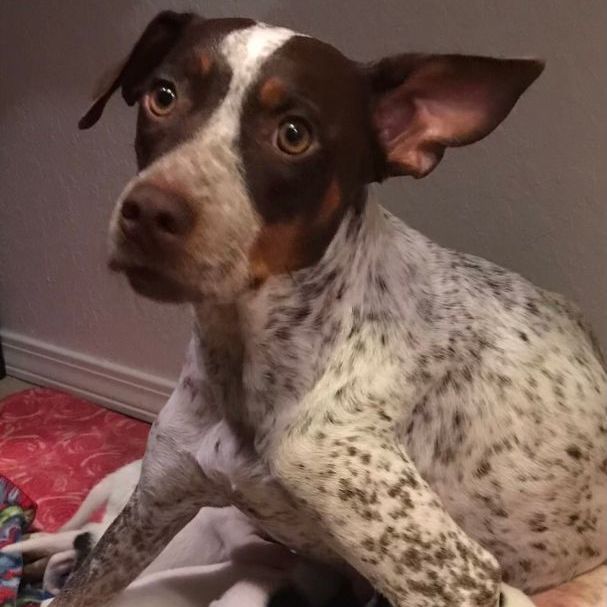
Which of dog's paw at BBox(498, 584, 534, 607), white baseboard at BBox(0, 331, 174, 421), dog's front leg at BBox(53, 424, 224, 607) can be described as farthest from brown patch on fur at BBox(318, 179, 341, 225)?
white baseboard at BBox(0, 331, 174, 421)

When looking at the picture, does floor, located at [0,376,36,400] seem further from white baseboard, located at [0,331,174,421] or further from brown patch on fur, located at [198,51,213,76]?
brown patch on fur, located at [198,51,213,76]

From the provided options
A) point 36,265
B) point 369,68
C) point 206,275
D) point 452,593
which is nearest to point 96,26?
point 36,265

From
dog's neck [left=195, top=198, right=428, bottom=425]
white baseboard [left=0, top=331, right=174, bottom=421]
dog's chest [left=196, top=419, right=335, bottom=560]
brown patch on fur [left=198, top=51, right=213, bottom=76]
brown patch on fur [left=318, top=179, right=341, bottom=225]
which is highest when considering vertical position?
brown patch on fur [left=198, top=51, right=213, bottom=76]

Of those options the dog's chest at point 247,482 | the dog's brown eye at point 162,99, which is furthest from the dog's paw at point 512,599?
the dog's brown eye at point 162,99

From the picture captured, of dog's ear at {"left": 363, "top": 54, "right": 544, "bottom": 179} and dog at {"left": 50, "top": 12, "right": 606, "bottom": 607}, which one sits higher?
dog's ear at {"left": 363, "top": 54, "right": 544, "bottom": 179}

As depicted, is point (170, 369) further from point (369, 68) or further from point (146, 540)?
point (369, 68)

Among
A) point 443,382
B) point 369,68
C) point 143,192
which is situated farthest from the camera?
point 443,382

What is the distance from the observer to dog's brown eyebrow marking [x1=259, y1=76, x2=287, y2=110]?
1.32 metres

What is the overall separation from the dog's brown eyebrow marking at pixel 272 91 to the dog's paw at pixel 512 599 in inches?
36.1

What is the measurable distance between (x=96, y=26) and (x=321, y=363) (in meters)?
1.48

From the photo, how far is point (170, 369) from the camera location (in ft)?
9.43

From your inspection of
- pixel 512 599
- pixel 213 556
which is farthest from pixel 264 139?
pixel 213 556

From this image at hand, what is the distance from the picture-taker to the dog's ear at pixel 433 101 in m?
1.39

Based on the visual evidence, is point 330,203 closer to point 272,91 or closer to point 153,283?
point 272,91
